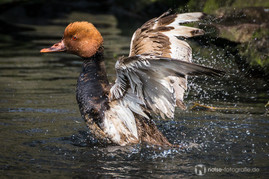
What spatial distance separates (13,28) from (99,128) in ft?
32.4

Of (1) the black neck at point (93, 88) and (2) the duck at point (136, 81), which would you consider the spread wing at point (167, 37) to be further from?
(1) the black neck at point (93, 88)

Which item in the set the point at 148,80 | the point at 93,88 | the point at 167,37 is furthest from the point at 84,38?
the point at 148,80

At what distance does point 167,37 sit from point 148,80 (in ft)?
4.62

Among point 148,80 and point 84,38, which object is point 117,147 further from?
point 84,38

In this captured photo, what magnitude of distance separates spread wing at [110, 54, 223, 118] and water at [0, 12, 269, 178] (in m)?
0.50

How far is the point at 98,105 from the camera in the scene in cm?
442

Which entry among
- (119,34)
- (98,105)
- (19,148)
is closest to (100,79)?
(98,105)

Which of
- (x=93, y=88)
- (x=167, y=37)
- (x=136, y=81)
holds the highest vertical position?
(x=167, y=37)

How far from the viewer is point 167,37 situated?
519 centimetres

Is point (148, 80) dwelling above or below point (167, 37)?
below

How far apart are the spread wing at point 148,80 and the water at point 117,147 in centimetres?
50

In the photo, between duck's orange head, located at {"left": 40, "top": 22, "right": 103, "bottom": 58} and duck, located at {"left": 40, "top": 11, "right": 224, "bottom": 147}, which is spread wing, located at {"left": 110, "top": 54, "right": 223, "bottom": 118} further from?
duck's orange head, located at {"left": 40, "top": 22, "right": 103, "bottom": 58}

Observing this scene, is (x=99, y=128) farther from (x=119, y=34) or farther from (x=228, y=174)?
(x=119, y=34)

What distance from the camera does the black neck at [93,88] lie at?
443 centimetres
